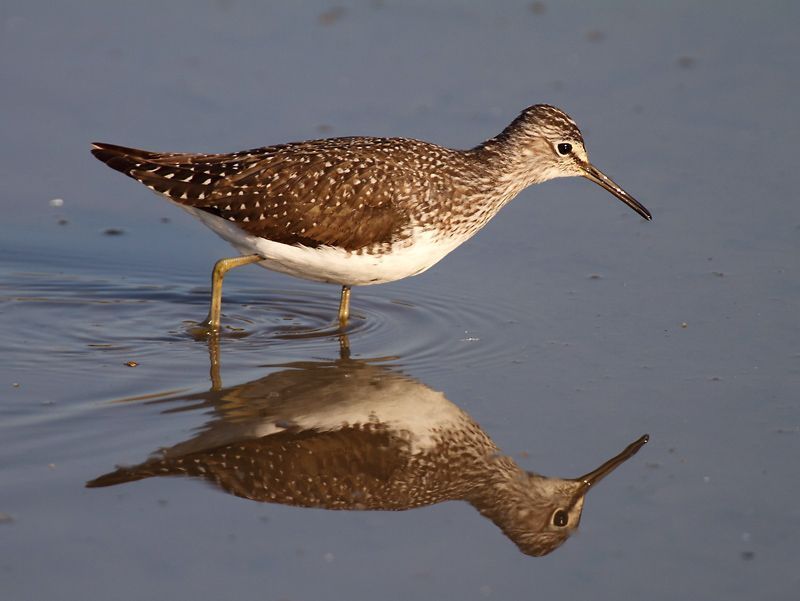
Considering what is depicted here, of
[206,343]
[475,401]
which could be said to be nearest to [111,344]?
[206,343]

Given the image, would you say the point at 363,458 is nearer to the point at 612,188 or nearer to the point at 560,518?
the point at 560,518

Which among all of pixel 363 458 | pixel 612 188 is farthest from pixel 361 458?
pixel 612 188

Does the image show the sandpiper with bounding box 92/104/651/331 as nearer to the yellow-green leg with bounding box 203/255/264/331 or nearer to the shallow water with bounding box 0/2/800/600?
the yellow-green leg with bounding box 203/255/264/331

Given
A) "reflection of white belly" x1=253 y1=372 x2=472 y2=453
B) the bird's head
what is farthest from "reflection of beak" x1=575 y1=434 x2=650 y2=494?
the bird's head

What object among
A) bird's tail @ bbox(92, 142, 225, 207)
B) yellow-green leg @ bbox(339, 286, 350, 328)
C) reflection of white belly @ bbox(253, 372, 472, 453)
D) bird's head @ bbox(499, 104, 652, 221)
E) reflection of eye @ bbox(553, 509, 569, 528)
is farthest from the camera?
bird's head @ bbox(499, 104, 652, 221)

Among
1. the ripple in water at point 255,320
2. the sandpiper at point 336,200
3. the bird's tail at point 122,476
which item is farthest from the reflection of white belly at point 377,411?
the sandpiper at point 336,200

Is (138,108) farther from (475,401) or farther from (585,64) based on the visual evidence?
(475,401)

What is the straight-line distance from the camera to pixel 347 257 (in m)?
10.4

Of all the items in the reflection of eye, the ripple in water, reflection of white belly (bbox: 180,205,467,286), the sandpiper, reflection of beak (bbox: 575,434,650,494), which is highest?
the sandpiper

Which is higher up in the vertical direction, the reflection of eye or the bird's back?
the bird's back

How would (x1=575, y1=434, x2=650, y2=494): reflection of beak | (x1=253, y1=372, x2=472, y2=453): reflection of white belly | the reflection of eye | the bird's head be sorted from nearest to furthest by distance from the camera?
the reflection of eye, (x1=575, y1=434, x2=650, y2=494): reflection of beak, (x1=253, y1=372, x2=472, y2=453): reflection of white belly, the bird's head

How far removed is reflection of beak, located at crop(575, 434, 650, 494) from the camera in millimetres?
8320

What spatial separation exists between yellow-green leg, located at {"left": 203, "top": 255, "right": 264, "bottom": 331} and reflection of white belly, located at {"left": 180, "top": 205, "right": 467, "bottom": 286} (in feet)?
0.30

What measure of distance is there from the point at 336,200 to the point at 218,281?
1202 mm
